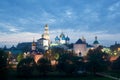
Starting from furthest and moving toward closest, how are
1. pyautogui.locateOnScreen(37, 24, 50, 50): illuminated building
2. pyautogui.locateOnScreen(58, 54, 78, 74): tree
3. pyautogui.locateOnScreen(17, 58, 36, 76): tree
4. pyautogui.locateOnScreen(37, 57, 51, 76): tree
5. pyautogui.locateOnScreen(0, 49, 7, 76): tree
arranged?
pyautogui.locateOnScreen(37, 24, 50, 50): illuminated building, pyautogui.locateOnScreen(58, 54, 78, 74): tree, pyautogui.locateOnScreen(37, 57, 51, 76): tree, pyautogui.locateOnScreen(17, 58, 36, 76): tree, pyautogui.locateOnScreen(0, 49, 7, 76): tree

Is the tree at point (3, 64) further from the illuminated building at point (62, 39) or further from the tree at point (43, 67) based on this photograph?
the illuminated building at point (62, 39)

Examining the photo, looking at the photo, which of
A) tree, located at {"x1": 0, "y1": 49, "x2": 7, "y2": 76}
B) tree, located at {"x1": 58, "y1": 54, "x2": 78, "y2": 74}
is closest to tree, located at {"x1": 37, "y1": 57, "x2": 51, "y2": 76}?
tree, located at {"x1": 58, "y1": 54, "x2": 78, "y2": 74}

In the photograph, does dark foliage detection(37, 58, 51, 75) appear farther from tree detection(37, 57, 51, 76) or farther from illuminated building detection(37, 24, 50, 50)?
illuminated building detection(37, 24, 50, 50)

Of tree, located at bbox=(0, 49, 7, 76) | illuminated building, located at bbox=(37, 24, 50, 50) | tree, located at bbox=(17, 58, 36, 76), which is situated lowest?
tree, located at bbox=(17, 58, 36, 76)

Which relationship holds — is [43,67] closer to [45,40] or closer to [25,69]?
[25,69]

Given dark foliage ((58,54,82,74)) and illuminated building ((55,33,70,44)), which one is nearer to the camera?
dark foliage ((58,54,82,74))

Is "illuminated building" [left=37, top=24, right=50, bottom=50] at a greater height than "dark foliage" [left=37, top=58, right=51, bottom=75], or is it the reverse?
"illuminated building" [left=37, top=24, right=50, bottom=50]

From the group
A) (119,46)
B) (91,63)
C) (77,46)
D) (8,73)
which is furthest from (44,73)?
(119,46)

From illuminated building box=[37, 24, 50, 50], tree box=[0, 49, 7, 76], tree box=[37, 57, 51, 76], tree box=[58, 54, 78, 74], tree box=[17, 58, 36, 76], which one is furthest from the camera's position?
illuminated building box=[37, 24, 50, 50]

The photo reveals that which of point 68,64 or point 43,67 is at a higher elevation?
point 68,64

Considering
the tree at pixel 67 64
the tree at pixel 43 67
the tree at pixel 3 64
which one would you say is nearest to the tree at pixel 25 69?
the tree at pixel 43 67

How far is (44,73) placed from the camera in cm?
6512

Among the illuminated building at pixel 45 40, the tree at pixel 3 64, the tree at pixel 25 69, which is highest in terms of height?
the illuminated building at pixel 45 40

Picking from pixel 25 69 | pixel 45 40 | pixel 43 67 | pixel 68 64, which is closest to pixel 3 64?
pixel 25 69
